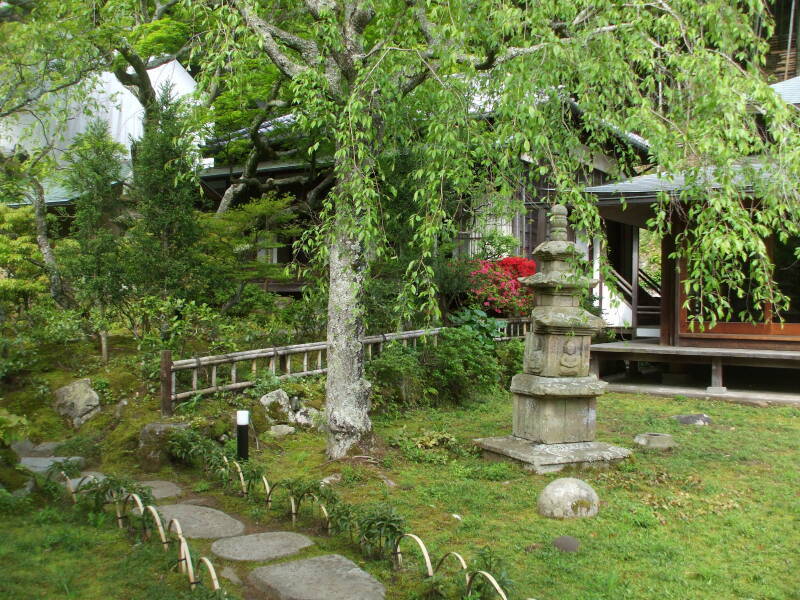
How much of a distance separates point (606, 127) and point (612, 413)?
5.53 metres

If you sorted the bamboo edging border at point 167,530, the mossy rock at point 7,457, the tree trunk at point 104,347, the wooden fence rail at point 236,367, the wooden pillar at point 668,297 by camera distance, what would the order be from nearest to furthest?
the bamboo edging border at point 167,530 → the mossy rock at point 7,457 → the wooden fence rail at point 236,367 → the tree trunk at point 104,347 → the wooden pillar at point 668,297

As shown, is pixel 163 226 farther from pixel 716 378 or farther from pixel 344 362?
pixel 716 378

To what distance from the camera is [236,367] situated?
372 inches

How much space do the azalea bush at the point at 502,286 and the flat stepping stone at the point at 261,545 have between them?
903 cm

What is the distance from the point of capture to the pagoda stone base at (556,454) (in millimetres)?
7523

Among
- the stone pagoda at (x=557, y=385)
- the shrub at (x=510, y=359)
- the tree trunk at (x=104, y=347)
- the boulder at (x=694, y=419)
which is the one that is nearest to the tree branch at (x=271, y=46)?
the stone pagoda at (x=557, y=385)

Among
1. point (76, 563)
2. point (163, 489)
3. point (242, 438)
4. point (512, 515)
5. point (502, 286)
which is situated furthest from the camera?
point (502, 286)

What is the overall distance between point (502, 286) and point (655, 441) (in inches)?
247

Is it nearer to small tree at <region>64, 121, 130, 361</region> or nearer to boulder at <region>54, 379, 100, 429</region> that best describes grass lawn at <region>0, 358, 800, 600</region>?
boulder at <region>54, 379, 100, 429</region>

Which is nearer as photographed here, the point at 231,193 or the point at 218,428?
the point at 218,428

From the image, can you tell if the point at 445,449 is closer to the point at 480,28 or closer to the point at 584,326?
the point at 584,326

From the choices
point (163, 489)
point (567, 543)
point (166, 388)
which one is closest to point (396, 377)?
point (166, 388)

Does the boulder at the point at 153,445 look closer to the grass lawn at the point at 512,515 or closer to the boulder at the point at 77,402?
the grass lawn at the point at 512,515

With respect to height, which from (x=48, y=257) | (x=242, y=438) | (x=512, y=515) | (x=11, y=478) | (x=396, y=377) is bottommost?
(x=512, y=515)
